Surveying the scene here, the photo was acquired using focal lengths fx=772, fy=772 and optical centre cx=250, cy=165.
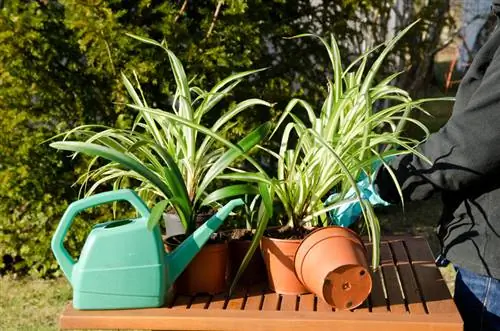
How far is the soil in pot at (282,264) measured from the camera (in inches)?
75.4

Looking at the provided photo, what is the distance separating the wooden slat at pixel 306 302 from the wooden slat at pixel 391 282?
0.19 metres

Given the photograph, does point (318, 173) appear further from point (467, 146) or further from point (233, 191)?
point (467, 146)

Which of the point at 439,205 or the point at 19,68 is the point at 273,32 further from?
the point at 439,205

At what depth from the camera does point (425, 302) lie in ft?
6.01

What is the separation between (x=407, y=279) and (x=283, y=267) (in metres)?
0.35

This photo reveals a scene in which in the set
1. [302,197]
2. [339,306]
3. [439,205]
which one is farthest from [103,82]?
[439,205]

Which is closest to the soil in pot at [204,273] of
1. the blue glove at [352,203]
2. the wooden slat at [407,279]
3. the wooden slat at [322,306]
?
the wooden slat at [322,306]

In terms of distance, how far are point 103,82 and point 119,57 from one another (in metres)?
0.25

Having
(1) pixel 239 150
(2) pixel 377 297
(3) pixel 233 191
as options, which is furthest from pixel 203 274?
(2) pixel 377 297

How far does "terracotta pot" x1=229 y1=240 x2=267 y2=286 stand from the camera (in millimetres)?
2016

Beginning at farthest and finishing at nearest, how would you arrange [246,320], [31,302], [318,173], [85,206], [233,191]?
[31,302]
[318,173]
[233,191]
[85,206]
[246,320]

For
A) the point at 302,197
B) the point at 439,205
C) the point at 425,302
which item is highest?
the point at 302,197

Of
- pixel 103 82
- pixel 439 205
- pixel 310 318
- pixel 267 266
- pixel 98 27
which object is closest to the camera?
pixel 310 318

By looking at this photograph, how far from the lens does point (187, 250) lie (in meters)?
1.86
